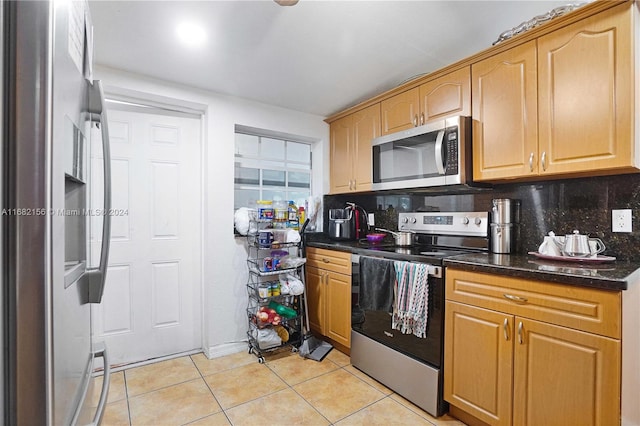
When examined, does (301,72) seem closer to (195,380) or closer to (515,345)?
(515,345)

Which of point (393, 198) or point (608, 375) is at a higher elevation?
point (393, 198)

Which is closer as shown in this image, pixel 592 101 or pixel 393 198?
pixel 592 101

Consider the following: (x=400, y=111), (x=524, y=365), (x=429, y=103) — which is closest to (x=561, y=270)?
(x=524, y=365)

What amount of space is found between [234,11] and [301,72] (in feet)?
2.43

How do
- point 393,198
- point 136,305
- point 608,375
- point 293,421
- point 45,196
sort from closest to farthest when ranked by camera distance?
point 45,196
point 608,375
point 293,421
point 136,305
point 393,198

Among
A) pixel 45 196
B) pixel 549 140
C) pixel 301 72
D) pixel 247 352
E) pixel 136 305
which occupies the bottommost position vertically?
pixel 247 352

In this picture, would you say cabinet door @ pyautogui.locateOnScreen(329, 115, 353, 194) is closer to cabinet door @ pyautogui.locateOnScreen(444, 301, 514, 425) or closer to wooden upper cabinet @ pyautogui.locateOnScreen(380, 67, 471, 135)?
wooden upper cabinet @ pyautogui.locateOnScreen(380, 67, 471, 135)

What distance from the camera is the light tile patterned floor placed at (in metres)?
1.83

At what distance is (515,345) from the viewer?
152 centimetres

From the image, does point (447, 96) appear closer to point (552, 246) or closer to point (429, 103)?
point (429, 103)

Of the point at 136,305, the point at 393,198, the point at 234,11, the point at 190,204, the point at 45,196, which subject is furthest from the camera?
the point at 393,198

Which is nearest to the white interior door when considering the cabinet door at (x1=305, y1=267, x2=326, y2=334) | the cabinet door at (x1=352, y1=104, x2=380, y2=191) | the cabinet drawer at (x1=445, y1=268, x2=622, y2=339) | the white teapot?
the cabinet door at (x1=305, y1=267, x2=326, y2=334)

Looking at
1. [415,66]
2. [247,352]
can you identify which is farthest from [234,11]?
[247,352]

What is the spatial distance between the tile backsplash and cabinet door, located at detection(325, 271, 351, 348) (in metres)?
1.00
